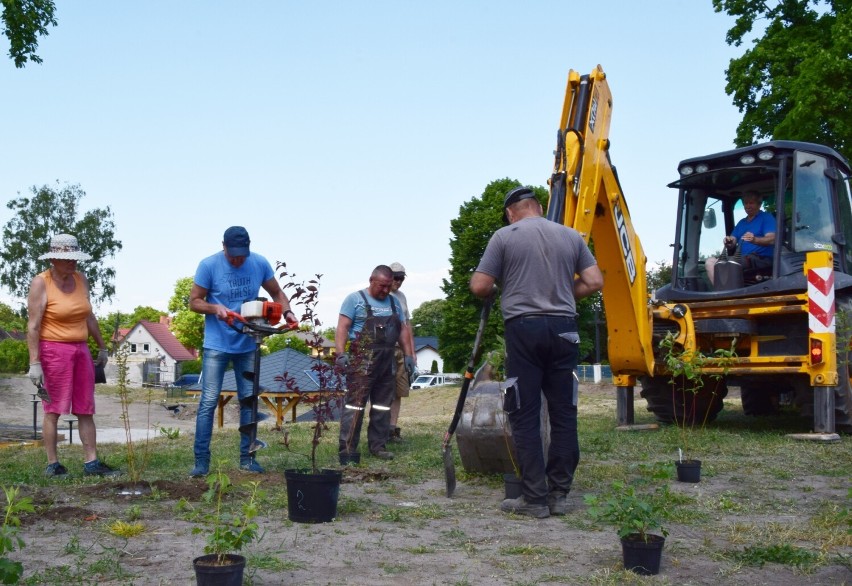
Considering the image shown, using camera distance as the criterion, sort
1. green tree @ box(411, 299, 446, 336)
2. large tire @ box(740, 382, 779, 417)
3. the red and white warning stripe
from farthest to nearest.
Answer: green tree @ box(411, 299, 446, 336), large tire @ box(740, 382, 779, 417), the red and white warning stripe

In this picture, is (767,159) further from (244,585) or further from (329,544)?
(244,585)

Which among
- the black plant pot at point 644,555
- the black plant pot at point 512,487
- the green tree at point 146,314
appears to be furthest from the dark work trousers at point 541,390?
the green tree at point 146,314

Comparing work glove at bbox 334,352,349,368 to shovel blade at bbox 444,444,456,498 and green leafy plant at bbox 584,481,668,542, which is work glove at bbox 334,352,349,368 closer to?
shovel blade at bbox 444,444,456,498

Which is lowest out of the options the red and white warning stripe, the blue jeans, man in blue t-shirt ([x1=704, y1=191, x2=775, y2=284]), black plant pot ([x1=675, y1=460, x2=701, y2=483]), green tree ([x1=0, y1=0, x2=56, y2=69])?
black plant pot ([x1=675, y1=460, x2=701, y2=483])

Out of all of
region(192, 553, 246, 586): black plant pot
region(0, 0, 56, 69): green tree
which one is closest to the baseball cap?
region(192, 553, 246, 586): black plant pot

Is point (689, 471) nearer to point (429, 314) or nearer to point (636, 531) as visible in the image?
point (636, 531)

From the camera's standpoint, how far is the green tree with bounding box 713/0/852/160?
65.7 feet

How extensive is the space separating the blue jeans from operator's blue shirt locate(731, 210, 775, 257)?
19.4 feet

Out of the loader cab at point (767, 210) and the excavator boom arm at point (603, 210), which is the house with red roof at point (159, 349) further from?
the excavator boom arm at point (603, 210)

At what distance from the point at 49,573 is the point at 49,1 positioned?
17.7m

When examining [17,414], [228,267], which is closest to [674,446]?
[228,267]

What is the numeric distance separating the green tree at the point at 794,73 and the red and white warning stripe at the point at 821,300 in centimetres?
1259

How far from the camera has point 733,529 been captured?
4.69 metres

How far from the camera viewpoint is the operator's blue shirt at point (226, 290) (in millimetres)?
6488
